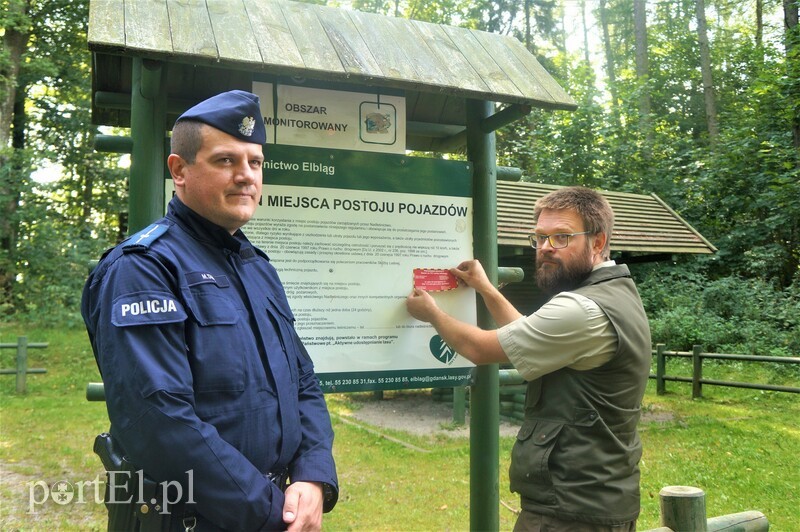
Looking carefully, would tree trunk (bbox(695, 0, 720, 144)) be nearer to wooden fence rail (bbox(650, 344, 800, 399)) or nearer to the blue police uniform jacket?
wooden fence rail (bbox(650, 344, 800, 399))

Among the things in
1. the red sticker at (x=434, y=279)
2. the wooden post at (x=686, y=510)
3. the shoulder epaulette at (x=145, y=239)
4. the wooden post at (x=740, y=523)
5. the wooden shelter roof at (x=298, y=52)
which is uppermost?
the wooden shelter roof at (x=298, y=52)

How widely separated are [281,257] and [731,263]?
60.5 feet

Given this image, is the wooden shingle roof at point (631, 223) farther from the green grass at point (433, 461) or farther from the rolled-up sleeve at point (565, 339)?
the rolled-up sleeve at point (565, 339)

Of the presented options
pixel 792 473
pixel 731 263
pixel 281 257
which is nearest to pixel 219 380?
pixel 281 257

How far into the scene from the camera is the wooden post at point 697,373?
1150cm

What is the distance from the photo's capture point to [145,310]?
1665mm

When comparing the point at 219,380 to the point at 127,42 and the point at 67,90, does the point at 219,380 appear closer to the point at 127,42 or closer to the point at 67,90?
the point at 127,42

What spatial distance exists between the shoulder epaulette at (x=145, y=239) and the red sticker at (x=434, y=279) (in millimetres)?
1390

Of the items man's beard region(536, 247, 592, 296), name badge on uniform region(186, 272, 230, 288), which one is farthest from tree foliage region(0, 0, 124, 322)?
name badge on uniform region(186, 272, 230, 288)

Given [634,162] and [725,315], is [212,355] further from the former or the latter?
[634,162]

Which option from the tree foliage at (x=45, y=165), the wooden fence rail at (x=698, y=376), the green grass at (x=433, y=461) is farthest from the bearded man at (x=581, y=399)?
the tree foliage at (x=45, y=165)

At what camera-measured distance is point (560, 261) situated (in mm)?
2859

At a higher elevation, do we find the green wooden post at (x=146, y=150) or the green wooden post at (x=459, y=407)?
the green wooden post at (x=146, y=150)

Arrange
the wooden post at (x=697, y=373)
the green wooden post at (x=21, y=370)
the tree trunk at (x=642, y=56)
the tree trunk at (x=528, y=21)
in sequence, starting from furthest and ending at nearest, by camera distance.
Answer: the tree trunk at (x=528, y=21) < the tree trunk at (x=642, y=56) < the green wooden post at (x=21, y=370) < the wooden post at (x=697, y=373)
